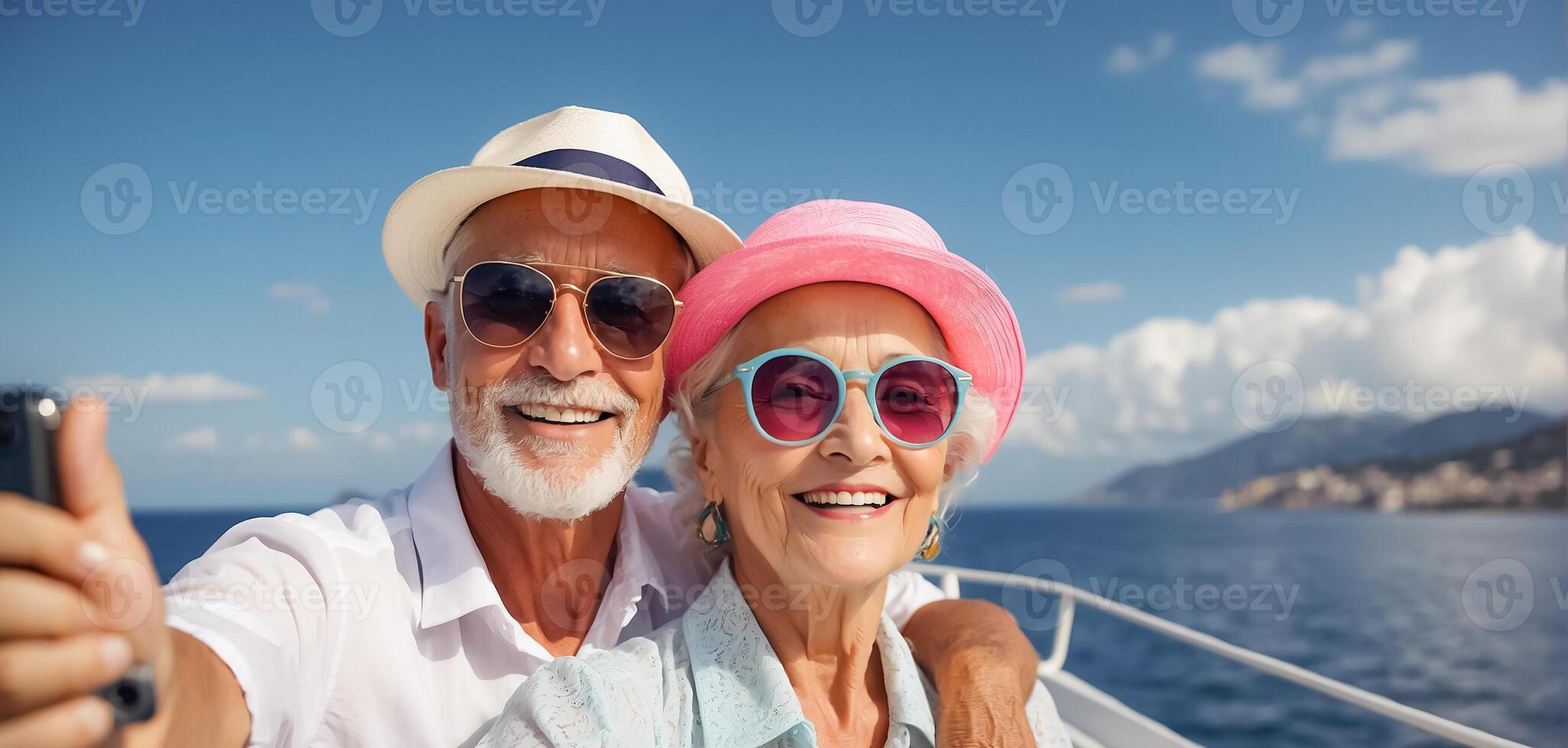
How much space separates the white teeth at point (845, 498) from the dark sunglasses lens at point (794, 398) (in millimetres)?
146

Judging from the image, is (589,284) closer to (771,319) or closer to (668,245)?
(668,245)

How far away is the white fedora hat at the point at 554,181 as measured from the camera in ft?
7.93

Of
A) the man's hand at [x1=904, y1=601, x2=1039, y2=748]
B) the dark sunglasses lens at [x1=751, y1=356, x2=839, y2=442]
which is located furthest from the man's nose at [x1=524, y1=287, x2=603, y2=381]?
the man's hand at [x1=904, y1=601, x2=1039, y2=748]

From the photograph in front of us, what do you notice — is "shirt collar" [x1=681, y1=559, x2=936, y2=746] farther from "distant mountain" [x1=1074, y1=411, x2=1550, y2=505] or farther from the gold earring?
"distant mountain" [x1=1074, y1=411, x2=1550, y2=505]

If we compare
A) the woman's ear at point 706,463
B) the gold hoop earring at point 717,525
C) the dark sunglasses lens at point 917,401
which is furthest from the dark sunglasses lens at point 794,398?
the gold hoop earring at point 717,525

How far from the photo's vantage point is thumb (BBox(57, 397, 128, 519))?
0.89 m

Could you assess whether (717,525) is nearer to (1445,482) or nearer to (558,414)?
(558,414)

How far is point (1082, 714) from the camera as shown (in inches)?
167

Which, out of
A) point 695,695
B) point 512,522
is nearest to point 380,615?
point 512,522

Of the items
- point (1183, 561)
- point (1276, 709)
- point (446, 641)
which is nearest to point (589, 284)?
point (446, 641)

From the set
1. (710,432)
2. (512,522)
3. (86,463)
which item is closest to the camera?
(86,463)

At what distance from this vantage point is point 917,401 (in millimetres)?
2141

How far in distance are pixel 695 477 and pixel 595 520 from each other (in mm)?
402

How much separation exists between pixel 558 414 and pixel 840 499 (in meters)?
0.89
